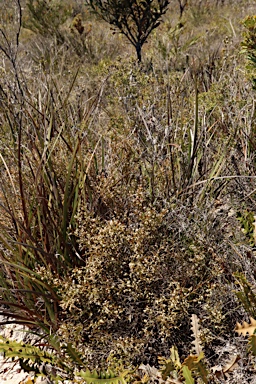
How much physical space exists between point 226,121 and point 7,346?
1.86m

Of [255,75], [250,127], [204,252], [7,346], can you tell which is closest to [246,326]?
[204,252]

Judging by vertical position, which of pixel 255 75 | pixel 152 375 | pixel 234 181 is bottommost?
pixel 152 375

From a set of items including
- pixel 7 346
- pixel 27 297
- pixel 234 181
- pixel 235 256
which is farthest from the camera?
pixel 234 181

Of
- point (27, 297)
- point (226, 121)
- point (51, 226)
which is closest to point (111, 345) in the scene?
point (27, 297)

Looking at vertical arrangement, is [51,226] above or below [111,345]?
above

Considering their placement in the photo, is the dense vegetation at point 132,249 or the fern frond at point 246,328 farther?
the dense vegetation at point 132,249

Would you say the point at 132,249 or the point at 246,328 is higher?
the point at 132,249

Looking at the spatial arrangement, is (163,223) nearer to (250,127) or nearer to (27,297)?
(27,297)

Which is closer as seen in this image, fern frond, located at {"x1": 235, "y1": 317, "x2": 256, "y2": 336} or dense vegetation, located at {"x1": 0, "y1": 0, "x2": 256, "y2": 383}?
fern frond, located at {"x1": 235, "y1": 317, "x2": 256, "y2": 336}

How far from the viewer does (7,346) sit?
146 centimetres

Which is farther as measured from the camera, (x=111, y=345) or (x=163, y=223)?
(x=163, y=223)

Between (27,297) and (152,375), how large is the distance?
0.66 meters

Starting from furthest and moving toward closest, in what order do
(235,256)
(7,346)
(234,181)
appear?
1. (234,181)
2. (235,256)
3. (7,346)

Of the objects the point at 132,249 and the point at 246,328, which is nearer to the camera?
the point at 246,328
